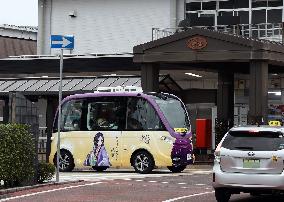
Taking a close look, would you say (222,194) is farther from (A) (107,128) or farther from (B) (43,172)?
(A) (107,128)

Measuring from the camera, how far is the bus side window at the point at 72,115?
26297 millimetres

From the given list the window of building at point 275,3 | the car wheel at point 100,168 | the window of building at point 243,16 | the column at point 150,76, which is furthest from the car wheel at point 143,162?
the window of building at point 275,3

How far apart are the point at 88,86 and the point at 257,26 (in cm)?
1024

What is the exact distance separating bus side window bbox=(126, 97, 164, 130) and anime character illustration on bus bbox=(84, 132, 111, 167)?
3.57ft

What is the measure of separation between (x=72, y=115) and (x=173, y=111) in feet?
12.4

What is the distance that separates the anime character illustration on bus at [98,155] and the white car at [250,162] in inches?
414

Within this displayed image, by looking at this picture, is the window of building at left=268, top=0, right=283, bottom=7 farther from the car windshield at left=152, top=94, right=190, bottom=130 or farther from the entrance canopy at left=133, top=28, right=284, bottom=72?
the car windshield at left=152, top=94, right=190, bottom=130

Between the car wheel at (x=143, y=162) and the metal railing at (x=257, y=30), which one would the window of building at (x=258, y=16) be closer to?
the metal railing at (x=257, y=30)

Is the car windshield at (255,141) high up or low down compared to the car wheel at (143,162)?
up

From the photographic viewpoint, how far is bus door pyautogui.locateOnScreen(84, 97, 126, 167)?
25.2 meters

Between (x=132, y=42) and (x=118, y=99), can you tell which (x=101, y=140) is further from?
(x=132, y=42)

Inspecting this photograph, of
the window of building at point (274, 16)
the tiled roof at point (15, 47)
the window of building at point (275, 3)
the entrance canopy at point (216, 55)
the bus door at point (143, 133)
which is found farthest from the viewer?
the tiled roof at point (15, 47)

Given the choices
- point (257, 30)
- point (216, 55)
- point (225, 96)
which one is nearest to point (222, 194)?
point (216, 55)

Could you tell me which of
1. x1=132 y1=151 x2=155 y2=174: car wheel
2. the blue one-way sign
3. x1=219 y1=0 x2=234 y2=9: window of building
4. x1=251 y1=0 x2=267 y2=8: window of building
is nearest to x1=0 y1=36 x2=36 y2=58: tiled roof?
x1=219 y1=0 x2=234 y2=9: window of building
